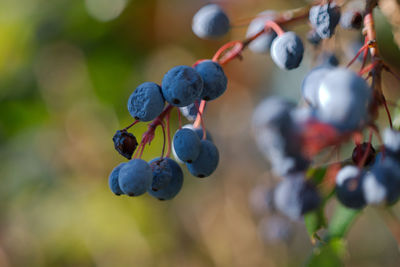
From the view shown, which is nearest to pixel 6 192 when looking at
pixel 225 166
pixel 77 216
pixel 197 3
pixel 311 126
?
pixel 77 216

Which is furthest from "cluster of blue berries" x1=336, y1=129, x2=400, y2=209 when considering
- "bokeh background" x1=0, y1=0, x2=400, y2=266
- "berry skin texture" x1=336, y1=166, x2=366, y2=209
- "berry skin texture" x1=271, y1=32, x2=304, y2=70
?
"bokeh background" x1=0, y1=0, x2=400, y2=266

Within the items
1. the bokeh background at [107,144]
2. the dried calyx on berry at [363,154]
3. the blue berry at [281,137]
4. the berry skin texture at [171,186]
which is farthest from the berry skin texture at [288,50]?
the bokeh background at [107,144]

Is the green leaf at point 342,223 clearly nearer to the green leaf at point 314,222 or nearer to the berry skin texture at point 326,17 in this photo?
the green leaf at point 314,222

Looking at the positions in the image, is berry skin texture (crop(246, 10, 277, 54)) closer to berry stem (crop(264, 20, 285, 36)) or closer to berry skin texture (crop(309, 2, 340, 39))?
berry stem (crop(264, 20, 285, 36))

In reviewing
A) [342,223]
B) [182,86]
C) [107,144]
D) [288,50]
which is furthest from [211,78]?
[107,144]

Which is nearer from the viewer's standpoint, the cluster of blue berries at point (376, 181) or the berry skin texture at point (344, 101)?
the berry skin texture at point (344, 101)
